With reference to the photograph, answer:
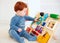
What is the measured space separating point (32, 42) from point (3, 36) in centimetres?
28

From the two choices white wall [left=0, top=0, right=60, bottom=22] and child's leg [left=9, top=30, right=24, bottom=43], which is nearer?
child's leg [left=9, top=30, right=24, bottom=43]

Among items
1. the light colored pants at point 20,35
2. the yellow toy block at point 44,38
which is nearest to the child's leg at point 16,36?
the light colored pants at point 20,35

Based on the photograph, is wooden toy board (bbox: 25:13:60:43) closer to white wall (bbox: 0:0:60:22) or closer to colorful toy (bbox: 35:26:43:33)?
colorful toy (bbox: 35:26:43:33)

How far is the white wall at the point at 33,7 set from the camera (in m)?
1.90

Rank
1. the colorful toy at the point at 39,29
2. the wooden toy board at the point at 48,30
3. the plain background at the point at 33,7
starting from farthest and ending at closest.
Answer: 1. the plain background at the point at 33,7
2. the colorful toy at the point at 39,29
3. the wooden toy board at the point at 48,30

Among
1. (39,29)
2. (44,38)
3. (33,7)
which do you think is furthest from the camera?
(33,7)

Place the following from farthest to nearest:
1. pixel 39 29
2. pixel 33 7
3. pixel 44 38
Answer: pixel 33 7
pixel 39 29
pixel 44 38

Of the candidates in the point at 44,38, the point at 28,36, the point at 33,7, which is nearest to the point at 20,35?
the point at 28,36

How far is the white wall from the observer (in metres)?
1.90

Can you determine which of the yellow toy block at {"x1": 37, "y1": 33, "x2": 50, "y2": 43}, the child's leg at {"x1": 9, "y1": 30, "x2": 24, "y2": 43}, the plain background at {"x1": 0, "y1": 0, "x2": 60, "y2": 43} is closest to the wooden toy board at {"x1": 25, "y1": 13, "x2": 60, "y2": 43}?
the yellow toy block at {"x1": 37, "y1": 33, "x2": 50, "y2": 43}

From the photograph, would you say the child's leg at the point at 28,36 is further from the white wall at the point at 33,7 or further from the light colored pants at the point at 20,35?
the white wall at the point at 33,7

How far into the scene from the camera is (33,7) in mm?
1965

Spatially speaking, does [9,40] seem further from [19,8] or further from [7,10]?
[7,10]

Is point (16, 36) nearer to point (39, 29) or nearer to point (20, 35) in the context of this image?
point (20, 35)
